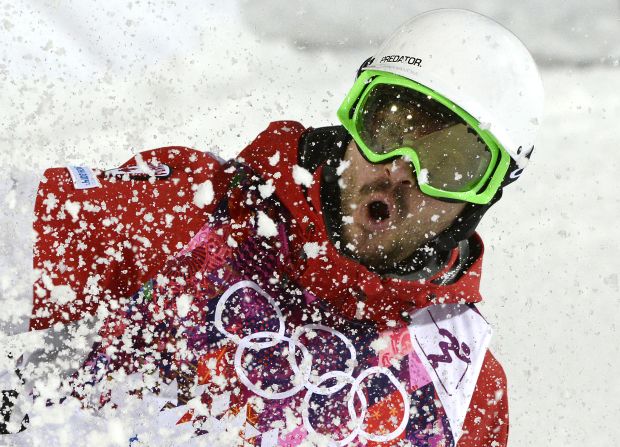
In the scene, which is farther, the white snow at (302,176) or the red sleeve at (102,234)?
the white snow at (302,176)

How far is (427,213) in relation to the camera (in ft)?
7.42

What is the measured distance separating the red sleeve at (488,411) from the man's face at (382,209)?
0.51 m

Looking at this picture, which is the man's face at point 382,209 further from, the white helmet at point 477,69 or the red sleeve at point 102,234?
the red sleeve at point 102,234

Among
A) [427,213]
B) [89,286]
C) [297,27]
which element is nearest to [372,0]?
[297,27]

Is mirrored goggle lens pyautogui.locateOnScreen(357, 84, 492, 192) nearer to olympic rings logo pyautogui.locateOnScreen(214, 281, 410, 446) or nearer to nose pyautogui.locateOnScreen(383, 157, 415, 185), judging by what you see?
nose pyautogui.locateOnScreen(383, 157, 415, 185)

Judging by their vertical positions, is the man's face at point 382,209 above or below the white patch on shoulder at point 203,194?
above

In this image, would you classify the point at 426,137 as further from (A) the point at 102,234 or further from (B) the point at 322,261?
(A) the point at 102,234

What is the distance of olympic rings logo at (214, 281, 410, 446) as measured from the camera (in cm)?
191

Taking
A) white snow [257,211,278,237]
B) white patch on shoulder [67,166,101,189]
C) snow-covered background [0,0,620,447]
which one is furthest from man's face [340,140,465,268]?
snow-covered background [0,0,620,447]

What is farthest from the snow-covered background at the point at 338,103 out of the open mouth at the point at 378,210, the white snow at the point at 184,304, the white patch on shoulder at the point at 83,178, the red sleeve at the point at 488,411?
the red sleeve at the point at 488,411

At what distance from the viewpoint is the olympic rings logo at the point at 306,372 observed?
1.91 meters

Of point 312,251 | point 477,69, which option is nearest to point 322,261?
point 312,251

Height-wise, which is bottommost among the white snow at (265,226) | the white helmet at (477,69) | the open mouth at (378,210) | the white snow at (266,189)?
the white snow at (265,226)

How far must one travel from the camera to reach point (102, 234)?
181 centimetres
